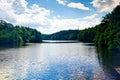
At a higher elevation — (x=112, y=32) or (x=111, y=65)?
(x=112, y=32)

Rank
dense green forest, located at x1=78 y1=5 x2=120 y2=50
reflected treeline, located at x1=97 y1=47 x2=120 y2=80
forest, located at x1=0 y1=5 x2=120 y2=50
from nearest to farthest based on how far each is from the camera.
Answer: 1. reflected treeline, located at x1=97 y1=47 x2=120 y2=80
2. dense green forest, located at x1=78 y1=5 x2=120 y2=50
3. forest, located at x1=0 y1=5 x2=120 y2=50

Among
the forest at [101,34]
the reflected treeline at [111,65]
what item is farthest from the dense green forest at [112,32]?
the reflected treeline at [111,65]

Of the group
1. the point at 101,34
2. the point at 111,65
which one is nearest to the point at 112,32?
the point at 101,34

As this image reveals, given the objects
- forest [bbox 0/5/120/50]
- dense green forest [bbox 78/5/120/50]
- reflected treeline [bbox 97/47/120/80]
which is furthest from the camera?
forest [bbox 0/5/120/50]

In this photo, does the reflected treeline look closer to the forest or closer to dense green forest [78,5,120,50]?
dense green forest [78,5,120,50]

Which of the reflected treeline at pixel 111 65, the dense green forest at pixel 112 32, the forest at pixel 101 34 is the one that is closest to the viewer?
the reflected treeline at pixel 111 65

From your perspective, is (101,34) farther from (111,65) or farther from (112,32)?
(111,65)

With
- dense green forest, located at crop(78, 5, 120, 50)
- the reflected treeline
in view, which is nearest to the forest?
dense green forest, located at crop(78, 5, 120, 50)

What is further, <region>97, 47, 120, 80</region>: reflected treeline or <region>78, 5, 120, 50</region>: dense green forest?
<region>78, 5, 120, 50</region>: dense green forest

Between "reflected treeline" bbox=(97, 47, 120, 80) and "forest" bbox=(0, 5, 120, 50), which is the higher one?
"forest" bbox=(0, 5, 120, 50)

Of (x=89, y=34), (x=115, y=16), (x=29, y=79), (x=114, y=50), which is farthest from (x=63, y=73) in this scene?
(x=89, y=34)

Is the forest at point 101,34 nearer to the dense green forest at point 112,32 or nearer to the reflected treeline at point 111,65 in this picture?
the dense green forest at point 112,32

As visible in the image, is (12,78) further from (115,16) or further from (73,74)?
(115,16)

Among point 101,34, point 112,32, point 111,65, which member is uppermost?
point 112,32
